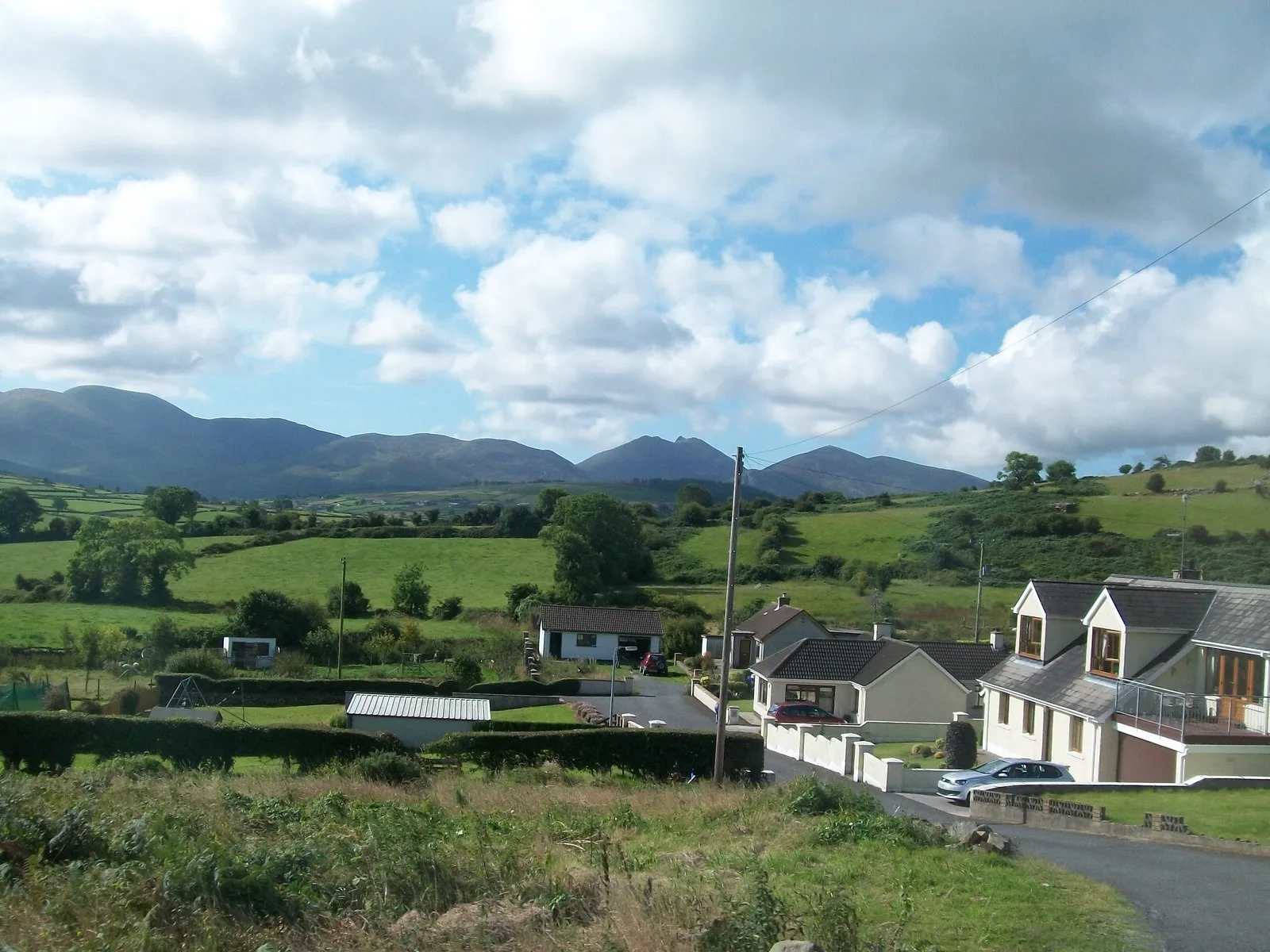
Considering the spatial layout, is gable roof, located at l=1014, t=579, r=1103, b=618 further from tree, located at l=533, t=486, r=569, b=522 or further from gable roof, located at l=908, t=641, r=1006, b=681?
tree, located at l=533, t=486, r=569, b=522

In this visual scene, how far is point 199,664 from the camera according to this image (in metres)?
55.6

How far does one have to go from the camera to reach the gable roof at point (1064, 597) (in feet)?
113

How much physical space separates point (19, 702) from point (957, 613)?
2120 inches

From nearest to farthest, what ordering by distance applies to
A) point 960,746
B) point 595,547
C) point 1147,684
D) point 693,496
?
point 1147,684 → point 960,746 → point 595,547 → point 693,496

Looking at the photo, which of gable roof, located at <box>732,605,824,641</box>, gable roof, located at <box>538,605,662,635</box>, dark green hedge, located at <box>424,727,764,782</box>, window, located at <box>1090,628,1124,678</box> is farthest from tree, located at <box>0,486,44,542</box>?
window, located at <box>1090,628,1124,678</box>

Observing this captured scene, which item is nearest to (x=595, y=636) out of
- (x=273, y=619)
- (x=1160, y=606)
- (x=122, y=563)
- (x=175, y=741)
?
(x=273, y=619)

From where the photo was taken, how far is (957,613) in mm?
70750

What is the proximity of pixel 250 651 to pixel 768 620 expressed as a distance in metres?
30.4

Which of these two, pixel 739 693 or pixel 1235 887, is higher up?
pixel 1235 887

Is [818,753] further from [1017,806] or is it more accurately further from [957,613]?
[957,613]

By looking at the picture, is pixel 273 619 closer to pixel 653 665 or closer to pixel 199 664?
pixel 199 664

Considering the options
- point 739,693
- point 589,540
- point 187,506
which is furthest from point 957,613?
point 187,506

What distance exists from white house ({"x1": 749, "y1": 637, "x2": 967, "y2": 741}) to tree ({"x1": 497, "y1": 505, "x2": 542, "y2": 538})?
55495 mm

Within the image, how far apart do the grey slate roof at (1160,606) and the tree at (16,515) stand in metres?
89.8
